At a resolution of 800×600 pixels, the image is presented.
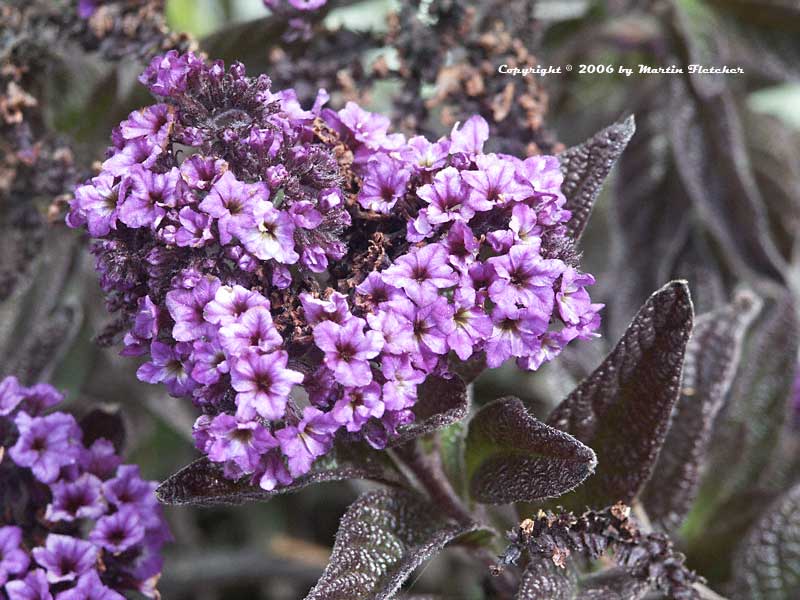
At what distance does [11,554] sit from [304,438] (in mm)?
346

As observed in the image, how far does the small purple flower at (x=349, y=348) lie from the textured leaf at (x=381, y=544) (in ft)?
0.62

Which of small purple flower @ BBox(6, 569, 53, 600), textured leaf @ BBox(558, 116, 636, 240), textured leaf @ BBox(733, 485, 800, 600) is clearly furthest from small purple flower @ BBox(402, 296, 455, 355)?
textured leaf @ BBox(733, 485, 800, 600)

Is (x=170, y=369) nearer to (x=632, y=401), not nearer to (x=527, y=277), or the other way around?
(x=527, y=277)

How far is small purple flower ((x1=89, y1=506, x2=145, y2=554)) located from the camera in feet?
3.06

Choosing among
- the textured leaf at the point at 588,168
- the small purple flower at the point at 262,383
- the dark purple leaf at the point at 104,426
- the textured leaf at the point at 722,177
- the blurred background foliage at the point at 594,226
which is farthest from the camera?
the textured leaf at the point at 722,177

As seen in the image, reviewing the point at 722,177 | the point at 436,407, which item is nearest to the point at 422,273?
the point at 436,407

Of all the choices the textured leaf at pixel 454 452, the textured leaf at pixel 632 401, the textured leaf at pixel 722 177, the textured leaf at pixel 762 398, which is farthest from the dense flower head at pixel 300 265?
the textured leaf at pixel 722 177

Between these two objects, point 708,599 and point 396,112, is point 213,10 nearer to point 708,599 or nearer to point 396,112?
point 396,112

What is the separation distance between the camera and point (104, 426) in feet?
3.62

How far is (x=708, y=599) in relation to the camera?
984mm

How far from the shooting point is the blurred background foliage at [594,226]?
4.09ft

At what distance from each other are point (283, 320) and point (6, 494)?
1.34ft

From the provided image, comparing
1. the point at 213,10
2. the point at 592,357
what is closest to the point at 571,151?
the point at 592,357

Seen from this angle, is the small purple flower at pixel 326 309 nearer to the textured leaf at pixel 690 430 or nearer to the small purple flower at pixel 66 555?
the small purple flower at pixel 66 555
